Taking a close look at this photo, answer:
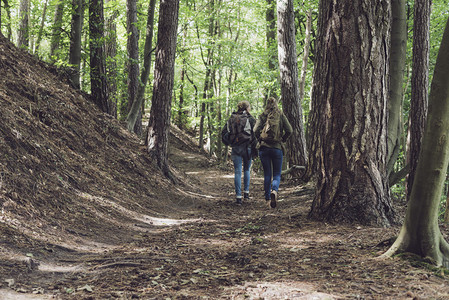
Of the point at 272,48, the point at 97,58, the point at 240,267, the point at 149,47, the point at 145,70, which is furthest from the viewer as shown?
the point at 272,48

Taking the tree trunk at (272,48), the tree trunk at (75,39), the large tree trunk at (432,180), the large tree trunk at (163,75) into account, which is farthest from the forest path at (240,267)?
the tree trunk at (272,48)

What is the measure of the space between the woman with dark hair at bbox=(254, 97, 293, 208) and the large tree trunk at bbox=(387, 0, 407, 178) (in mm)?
2251

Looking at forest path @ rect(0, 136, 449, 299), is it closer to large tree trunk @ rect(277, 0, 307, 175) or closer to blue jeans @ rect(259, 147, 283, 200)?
blue jeans @ rect(259, 147, 283, 200)

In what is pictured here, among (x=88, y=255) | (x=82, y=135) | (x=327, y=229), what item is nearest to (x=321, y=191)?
(x=327, y=229)

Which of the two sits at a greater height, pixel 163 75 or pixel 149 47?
pixel 149 47

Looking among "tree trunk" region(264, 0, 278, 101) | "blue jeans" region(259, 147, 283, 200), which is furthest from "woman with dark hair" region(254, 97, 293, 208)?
"tree trunk" region(264, 0, 278, 101)

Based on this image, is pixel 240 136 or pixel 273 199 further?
pixel 240 136

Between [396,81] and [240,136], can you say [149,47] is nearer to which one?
[240,136]

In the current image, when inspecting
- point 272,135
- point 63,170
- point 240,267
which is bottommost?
point 240,267

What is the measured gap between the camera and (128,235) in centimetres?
559

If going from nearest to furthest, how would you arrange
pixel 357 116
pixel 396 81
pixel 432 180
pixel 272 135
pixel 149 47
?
pixel 432 180 → pixel 357 116 → pixel 396 81 → pixel 272 135 → pixel 149 47

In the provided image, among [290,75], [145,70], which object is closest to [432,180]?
[290,75]

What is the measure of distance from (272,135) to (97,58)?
5919mm

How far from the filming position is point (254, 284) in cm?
307
